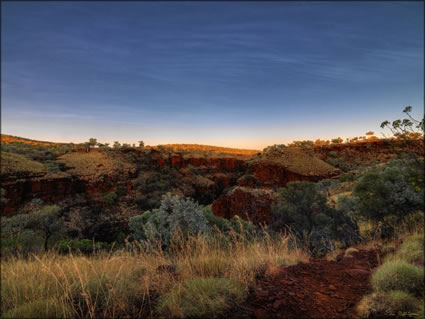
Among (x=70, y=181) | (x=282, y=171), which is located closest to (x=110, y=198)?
(x=70, y=181)

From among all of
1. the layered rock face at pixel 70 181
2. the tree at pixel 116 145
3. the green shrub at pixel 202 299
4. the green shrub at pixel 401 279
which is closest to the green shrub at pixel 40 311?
the green shrub at pixel 202 299

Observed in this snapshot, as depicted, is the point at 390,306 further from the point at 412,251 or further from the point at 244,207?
the point at 244,207

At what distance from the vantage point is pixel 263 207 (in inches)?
662

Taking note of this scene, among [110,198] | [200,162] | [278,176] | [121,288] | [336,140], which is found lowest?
[110,198]

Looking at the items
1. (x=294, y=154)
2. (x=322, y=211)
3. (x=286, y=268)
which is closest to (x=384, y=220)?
(x=322, y=211)

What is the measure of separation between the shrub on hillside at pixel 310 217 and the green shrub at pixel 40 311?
6587mm

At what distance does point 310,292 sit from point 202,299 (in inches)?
55.0

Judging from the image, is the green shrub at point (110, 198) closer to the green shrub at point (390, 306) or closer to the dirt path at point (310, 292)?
the dirt path at point (310, 292)

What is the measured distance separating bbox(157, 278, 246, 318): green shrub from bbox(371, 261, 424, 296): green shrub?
66.5 inches

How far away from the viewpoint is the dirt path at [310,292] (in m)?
2.46

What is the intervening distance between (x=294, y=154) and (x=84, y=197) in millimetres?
31334

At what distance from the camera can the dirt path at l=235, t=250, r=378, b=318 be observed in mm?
2465

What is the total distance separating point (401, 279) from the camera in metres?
2.83

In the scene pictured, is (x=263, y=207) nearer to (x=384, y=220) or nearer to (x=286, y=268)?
(x=384, y=220)
